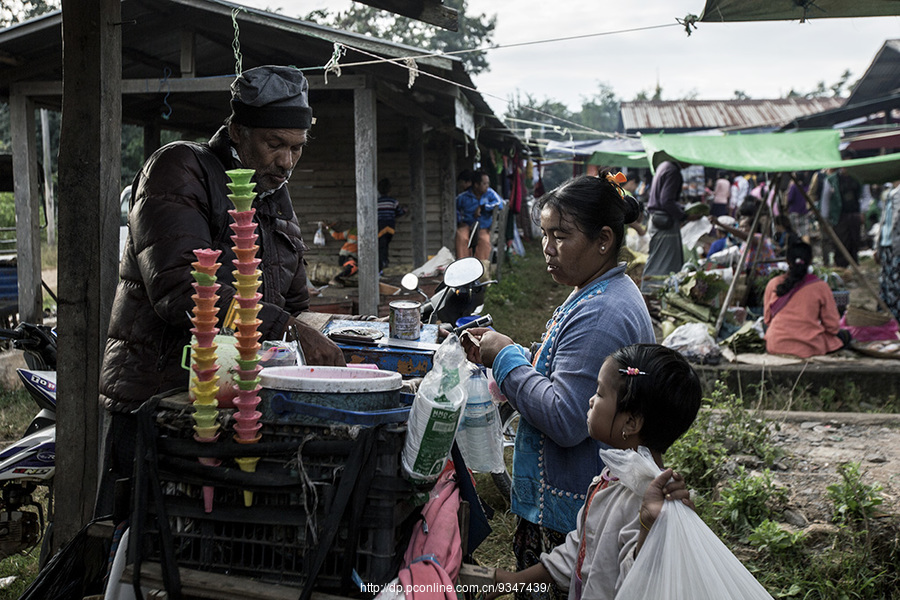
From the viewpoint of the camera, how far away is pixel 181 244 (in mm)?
2111

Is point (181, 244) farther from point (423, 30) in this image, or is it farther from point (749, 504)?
point (423, 30)

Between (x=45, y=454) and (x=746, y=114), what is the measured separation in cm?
2782

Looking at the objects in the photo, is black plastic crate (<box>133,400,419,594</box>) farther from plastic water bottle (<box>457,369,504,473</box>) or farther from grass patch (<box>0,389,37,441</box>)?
grass patch (<box>0,389,37,441</box>)

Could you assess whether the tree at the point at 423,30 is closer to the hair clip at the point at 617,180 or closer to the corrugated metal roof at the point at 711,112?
the corrugated metal roof at the point at 711,112

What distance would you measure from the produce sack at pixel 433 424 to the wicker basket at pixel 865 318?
7.83 metres

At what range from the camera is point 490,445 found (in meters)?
2.26

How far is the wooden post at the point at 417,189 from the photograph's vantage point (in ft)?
33.7

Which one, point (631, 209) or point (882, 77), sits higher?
point (882, 77)

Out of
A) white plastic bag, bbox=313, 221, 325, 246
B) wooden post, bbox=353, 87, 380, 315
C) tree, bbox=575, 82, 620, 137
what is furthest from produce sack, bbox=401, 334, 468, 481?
tree, bbox=575, 82, 620, 137

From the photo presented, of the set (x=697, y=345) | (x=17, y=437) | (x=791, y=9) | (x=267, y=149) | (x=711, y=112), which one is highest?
(x=711, y=112)

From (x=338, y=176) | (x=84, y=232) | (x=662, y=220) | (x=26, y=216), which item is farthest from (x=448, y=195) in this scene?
(x=84, y=232)

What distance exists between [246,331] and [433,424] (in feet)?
1.62

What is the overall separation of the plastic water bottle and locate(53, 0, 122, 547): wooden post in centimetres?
153

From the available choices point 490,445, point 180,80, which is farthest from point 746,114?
point 490,445
